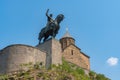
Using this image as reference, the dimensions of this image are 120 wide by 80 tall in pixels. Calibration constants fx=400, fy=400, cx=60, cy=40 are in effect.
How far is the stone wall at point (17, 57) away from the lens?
3538 cm

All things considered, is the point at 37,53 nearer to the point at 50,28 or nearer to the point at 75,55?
the point at 50,28

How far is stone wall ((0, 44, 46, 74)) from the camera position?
116 ft

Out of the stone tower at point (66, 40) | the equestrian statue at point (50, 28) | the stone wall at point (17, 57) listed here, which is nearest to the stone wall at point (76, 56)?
the stone tower at point (66, 40)

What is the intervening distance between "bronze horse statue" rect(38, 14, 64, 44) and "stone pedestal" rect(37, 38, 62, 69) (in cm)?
63

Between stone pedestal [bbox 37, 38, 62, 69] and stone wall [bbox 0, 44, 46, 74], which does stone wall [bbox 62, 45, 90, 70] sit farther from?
stone wall [bbox 0, 44, 46, 74]

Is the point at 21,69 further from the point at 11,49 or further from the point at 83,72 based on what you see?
the point at 83,72

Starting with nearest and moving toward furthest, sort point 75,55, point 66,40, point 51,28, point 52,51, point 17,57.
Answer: point 17,57 < point 52,51 < point 51,28 < point 75,55 < point 66,40

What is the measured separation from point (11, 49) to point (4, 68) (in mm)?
1807

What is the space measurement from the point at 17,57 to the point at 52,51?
3357 millimetres

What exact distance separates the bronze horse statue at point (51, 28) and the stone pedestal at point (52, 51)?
0.63 metres

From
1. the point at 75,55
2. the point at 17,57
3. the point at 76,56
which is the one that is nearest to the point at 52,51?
the point at 17,57

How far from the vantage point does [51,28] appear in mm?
37094

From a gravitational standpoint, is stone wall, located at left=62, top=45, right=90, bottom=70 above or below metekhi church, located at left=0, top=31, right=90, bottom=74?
above

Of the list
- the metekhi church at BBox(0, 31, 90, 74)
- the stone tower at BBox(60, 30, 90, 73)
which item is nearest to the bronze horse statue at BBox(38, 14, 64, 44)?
the metekhi church at BBox(0, 31, 90, 74)
